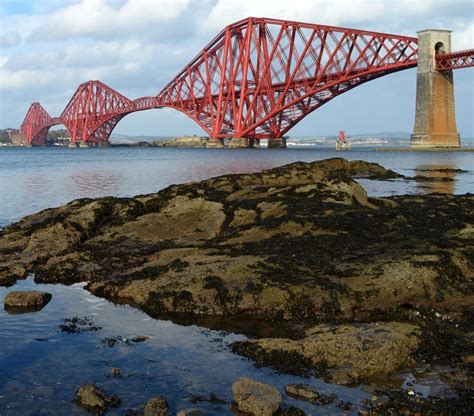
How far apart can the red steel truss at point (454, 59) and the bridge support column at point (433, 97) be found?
2.57ft

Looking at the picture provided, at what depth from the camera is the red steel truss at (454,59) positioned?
220 feet

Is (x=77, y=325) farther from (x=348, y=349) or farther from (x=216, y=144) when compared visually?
(x=216, y=144)

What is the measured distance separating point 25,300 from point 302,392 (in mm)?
4175

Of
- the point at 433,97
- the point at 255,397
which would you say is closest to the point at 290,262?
the point at 255,397

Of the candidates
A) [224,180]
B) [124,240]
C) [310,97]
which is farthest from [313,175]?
[310,97]

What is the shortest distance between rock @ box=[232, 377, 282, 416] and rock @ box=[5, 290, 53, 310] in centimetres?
367

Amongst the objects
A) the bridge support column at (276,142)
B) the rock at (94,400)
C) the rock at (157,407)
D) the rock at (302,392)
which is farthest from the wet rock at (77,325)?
the bridge support column at (276,142)

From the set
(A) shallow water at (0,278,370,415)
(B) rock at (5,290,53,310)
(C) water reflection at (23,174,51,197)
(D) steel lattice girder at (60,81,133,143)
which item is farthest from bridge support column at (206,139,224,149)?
(A) shallow water at (0,278,370,415)

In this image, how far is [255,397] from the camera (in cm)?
450

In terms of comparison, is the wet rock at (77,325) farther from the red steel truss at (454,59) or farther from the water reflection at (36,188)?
the red steel truss at (454,59)

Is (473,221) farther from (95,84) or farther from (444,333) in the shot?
(95,84)

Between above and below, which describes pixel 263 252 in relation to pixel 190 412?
above

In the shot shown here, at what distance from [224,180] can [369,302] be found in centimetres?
1049

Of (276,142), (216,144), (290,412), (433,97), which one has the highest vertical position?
(433,97)
